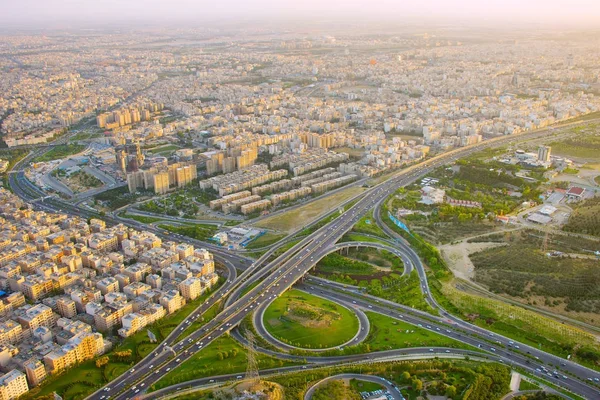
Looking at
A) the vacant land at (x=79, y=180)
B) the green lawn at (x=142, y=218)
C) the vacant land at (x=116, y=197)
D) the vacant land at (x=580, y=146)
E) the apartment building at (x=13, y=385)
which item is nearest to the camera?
the apartment building at (x=13, y=385)

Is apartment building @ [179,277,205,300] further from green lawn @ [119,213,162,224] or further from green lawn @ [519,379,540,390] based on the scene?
green lawn @ [519,379,540,390]

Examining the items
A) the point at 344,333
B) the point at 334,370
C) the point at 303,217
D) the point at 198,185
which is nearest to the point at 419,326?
the point at 344,333

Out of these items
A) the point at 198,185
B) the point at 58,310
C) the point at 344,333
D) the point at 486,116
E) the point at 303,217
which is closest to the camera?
the point at 344,333

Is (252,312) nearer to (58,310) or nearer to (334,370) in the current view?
(334,370)

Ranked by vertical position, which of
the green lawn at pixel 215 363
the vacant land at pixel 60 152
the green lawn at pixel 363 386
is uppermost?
the vacant land at pixel 60 152

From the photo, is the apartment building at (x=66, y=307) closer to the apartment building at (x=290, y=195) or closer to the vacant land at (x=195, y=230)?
the vacant land at (x=195, y=230)

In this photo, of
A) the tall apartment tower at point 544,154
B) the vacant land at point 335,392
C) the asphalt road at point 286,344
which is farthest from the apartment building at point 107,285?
the tall apartment tower at point 544,154

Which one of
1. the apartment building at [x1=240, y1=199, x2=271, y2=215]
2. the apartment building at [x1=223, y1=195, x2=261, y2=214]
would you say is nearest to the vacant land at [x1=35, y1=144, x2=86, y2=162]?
the apartment building at [x1=223, y1=195, x2=261, y2=214]
